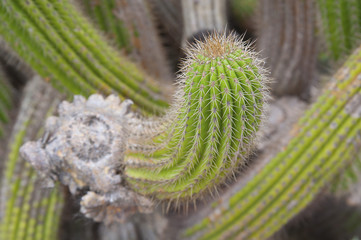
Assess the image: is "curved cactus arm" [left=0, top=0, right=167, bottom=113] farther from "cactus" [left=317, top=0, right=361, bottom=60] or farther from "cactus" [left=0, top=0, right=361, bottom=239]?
"cactus" [left=317, top=0, right=361, bottom=60]

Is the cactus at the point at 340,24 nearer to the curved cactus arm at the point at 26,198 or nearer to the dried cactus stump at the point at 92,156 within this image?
the dried cactus stump at the point at 92,156

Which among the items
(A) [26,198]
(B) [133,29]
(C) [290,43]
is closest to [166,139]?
(A) [26,198]

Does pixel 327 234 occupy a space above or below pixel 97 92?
below

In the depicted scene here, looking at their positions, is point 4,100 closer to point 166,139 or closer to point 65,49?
point 65,49

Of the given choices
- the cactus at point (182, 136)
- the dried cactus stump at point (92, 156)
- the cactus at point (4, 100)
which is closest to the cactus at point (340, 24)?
the cactus at point (182, 136)

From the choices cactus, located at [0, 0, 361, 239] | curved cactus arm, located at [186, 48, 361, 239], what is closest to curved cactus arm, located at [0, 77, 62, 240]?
cactus, located at [0, 0, 361, 239]

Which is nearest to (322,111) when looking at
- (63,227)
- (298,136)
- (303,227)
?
(298,136)

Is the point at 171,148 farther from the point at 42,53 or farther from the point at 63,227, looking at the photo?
the point at 63,227
